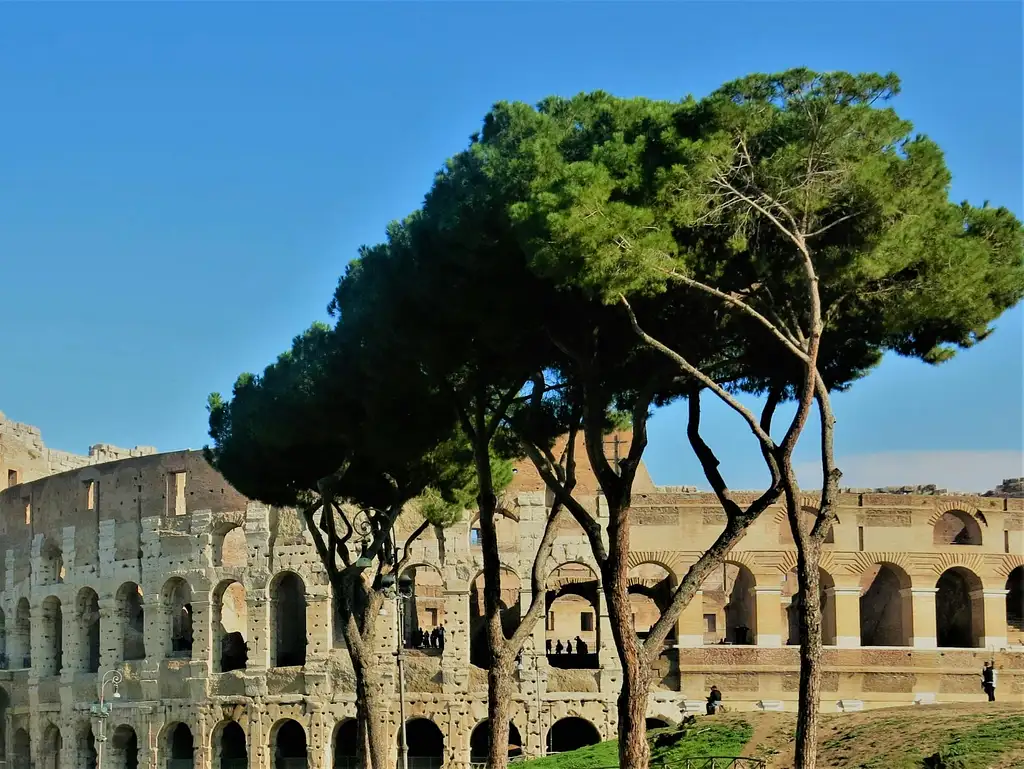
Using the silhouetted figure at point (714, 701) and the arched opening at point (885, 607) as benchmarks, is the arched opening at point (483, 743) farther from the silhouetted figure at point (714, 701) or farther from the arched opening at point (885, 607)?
the arched opening at point (885, 607)

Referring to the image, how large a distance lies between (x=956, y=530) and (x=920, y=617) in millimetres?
5248

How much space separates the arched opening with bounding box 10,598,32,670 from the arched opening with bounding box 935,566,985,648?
75.2ft

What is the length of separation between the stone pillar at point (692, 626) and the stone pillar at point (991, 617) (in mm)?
5626

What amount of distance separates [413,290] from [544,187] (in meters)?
3.13

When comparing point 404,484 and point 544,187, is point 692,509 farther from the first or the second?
point 544,187

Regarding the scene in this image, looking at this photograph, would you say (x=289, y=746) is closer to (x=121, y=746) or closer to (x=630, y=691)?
(x=121, y=746)

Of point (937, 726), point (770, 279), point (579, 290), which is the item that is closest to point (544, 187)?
point (579, 290)

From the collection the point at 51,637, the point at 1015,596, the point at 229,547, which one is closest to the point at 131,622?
the point at 51,637

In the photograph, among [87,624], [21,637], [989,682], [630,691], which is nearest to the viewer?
[630,691]

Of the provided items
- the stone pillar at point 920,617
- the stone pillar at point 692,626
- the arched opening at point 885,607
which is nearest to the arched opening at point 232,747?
the stone pillar at point 692,626

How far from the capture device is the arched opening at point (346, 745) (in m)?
33.4

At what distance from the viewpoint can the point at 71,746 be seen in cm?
3728

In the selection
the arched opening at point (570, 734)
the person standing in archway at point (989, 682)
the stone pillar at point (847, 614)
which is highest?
the stone pillar at point (847, 614)

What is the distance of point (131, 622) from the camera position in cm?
3722
